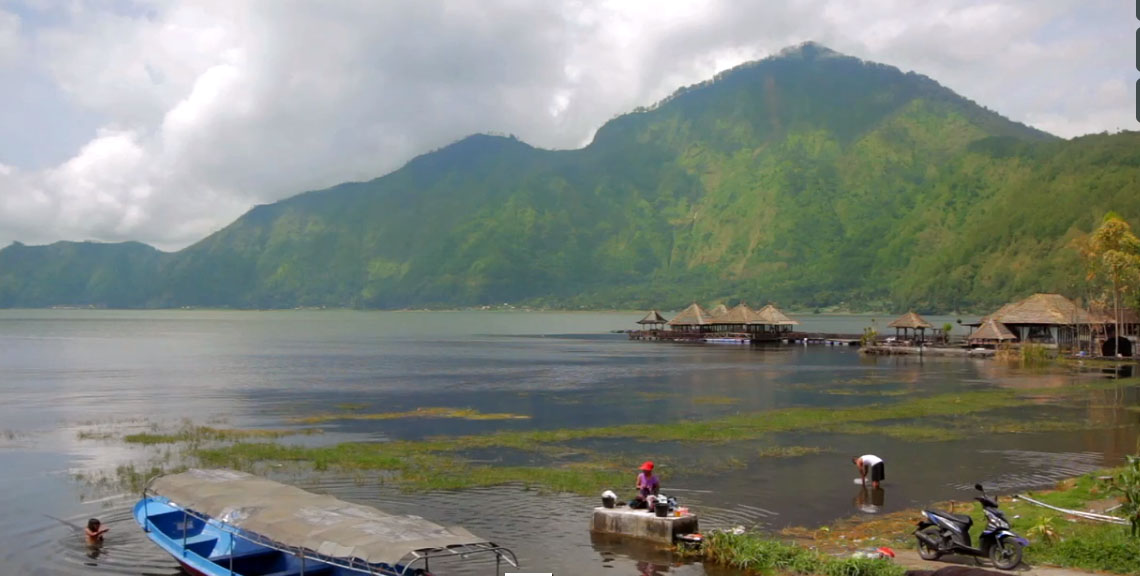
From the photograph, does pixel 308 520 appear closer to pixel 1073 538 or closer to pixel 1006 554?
pixel 1006 554

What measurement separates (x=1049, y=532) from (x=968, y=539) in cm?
190

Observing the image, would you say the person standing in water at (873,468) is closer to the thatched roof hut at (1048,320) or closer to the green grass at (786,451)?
the green grass at (786,451)

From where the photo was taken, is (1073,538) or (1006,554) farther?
(1073,538)

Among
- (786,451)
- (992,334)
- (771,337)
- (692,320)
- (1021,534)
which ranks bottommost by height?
(786,451)

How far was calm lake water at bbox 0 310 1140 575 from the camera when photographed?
2059 cm

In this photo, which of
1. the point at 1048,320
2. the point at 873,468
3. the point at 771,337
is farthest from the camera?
the point at 771,337

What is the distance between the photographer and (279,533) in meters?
14.7

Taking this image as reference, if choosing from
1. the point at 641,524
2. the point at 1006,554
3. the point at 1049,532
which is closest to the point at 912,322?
the point at 1049,532

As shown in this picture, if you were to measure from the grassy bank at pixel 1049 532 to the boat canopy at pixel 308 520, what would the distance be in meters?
8.40

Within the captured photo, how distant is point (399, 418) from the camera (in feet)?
136

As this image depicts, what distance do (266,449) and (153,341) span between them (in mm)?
109174

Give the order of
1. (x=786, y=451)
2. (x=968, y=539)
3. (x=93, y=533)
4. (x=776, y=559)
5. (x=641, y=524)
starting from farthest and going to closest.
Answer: (x=786, y=451)
(x=93, y=533)
(x=641, y=524)
(x=776, y=559)
(x=968, y=539)

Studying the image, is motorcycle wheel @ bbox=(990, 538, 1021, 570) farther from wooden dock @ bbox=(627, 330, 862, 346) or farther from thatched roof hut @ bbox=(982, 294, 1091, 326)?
wooden dock @ bbox=(627, 330, 862, 346)

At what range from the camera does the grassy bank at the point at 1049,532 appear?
1536 cm
